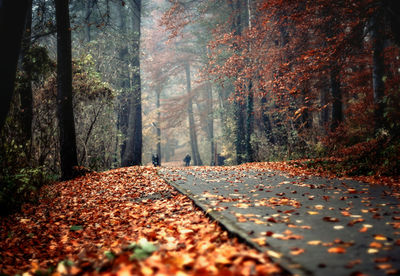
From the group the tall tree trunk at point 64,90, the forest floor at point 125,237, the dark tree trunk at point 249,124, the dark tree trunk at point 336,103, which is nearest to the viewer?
the forest floor at point 125,237

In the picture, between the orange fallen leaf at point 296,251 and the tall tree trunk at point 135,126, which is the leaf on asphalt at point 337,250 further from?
the tall tree trunk at point 135,126

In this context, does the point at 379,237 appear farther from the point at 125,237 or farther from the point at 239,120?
the point at 239,120

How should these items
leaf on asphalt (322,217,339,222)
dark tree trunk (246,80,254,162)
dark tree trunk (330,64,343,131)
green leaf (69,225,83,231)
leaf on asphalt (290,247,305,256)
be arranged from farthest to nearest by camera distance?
dark tree trunk (246,80,254,162) < dark tree trunk (330,64,343,131) < green leaf (69,225,83,231) < leaf on asphalt (322,217,339,222) < leaf on asphalt (290,247,305,256)

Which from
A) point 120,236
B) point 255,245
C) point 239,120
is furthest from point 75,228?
point 239,120

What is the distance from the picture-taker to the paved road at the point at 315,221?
259 cm

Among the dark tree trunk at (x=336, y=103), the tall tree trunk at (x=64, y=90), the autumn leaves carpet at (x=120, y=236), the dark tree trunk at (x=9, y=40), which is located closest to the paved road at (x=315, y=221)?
the autumn leaves carpet at (x=120, y=236)

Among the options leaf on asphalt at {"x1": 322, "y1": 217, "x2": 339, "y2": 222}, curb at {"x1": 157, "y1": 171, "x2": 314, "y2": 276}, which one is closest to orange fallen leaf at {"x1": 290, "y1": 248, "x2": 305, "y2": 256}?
curb at {"x1": 157, "y1": 171, "x2": 314, "y2": 276}

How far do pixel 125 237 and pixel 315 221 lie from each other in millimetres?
2674

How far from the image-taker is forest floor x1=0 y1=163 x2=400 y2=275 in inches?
99.5

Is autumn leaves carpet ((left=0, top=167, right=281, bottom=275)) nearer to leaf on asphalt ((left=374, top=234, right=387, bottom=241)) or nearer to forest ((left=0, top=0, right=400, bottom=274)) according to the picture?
forest ((left=0, top=0, right=400, bottom=274))

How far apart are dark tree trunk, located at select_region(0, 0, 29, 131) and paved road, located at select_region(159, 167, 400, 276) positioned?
3.94 meters

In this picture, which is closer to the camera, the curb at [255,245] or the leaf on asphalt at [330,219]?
the curb at [255,245]

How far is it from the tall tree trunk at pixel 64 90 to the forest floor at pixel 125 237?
1455 millimetres

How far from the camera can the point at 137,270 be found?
2256 mm
